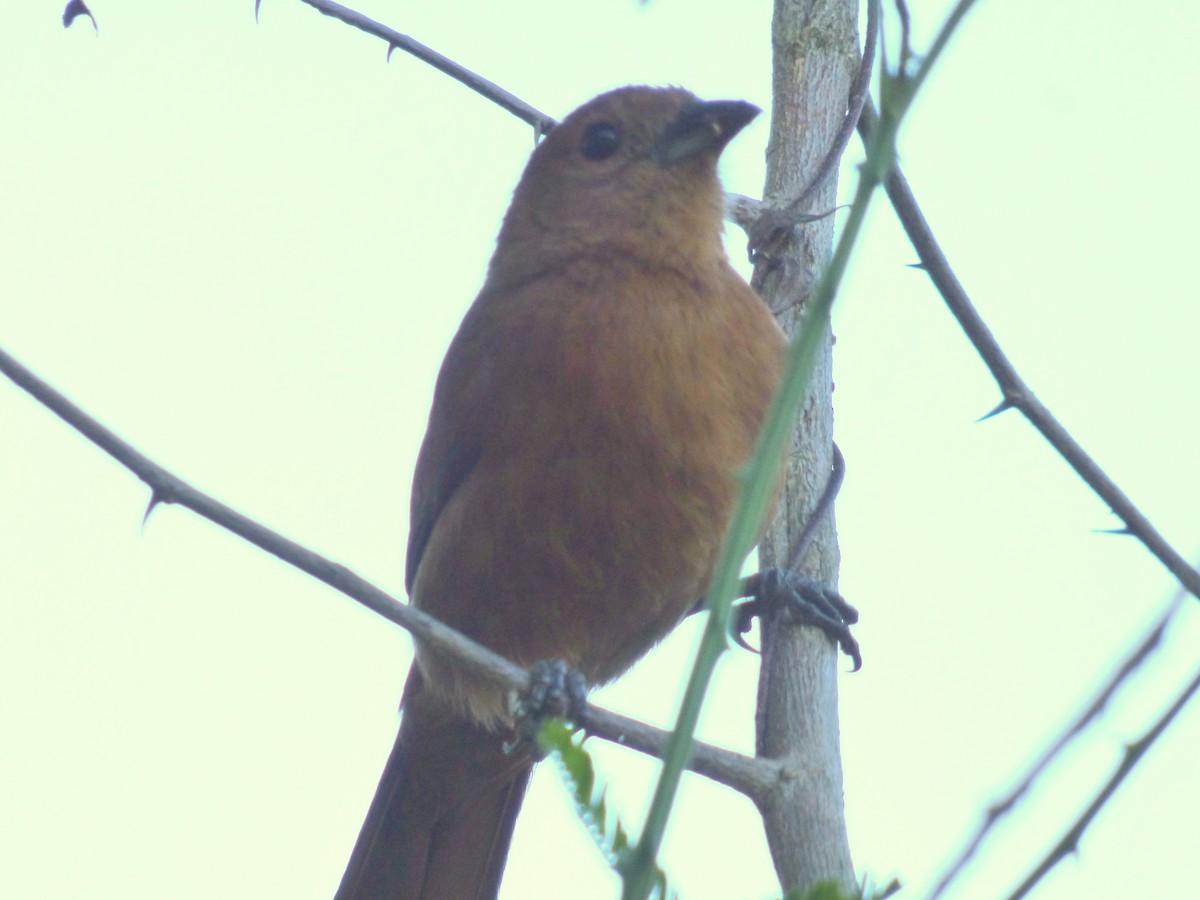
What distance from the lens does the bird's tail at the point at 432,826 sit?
4973mm

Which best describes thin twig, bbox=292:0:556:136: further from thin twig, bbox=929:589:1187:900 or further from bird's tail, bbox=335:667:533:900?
thin twig, bbox=929:589:1187:900

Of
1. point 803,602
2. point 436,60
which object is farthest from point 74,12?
point 803,602

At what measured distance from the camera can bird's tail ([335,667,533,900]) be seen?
4.97m

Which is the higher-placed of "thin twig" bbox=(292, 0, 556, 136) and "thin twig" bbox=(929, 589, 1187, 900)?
"thin twig" bbox=(292, 0, 556, 136)

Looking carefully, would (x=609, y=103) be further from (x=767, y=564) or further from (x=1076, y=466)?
(x=1076, y=466)

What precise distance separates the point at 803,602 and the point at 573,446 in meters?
0.72

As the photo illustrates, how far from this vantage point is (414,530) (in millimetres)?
4883

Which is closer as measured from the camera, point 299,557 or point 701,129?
point 299,557

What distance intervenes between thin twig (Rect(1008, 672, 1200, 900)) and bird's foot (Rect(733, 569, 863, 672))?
7.09ft

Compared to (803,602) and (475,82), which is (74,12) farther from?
(803,602)

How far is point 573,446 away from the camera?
3998 millimetres

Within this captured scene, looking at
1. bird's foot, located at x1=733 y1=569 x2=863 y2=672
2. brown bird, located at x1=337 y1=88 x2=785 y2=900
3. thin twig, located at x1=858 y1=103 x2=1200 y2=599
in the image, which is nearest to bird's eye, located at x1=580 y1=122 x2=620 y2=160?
brown bird, located at x1=337 y1=88 x2=785 y2=900

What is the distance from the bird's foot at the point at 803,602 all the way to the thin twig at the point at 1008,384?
84 centimetres

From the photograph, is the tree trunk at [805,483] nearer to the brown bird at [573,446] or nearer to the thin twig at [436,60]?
the brown bird at [573,446]
